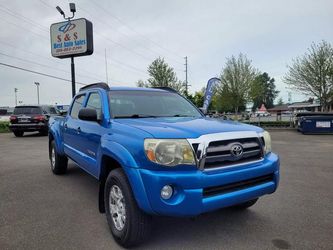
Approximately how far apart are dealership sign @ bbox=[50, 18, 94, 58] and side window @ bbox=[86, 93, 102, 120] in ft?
44.2

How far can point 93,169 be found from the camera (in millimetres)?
4273

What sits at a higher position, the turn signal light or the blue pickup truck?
the turn signal light

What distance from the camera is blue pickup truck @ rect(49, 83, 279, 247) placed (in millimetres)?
2906

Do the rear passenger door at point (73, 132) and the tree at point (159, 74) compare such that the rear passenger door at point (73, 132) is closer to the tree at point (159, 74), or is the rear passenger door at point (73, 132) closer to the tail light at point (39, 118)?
the tail light at point (39, 118)

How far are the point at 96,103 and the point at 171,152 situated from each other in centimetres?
212

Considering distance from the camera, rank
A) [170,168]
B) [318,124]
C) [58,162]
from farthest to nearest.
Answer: [318,124]
[58,162]
[170,168]

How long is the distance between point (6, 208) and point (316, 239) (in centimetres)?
424

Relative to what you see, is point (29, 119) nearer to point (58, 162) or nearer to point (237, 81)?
point (58, 162)

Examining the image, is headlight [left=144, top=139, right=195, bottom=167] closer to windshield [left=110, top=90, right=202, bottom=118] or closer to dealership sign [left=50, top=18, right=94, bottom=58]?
windshield [left=110, top=90, right=202, bottom=118]

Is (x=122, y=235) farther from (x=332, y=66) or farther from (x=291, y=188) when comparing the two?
(x=332, y=66)

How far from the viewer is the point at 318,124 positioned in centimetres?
1758

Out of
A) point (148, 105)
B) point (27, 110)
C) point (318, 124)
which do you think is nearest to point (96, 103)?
point (148, 105)

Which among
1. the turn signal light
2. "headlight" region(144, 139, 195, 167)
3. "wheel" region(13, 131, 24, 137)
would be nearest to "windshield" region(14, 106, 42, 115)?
the turn signal light

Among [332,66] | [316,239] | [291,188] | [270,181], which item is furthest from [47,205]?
[332,66]
